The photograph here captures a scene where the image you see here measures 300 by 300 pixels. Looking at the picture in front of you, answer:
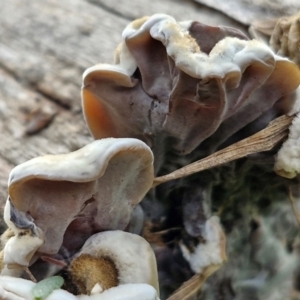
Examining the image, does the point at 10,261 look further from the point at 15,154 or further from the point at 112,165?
the point at 15,154

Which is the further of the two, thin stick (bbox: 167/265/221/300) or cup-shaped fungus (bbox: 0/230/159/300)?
thin stick (bbox: 167/265/221/300)

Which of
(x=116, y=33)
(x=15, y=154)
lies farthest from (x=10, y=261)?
(x=116, y=33)

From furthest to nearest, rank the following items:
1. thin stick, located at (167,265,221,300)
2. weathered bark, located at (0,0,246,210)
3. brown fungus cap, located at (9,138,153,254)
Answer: weathered bark, located at (0,0,246,210)
thin stick, located at (167,265,221,300)
brown fungus cap, located at (9,138,153,254)

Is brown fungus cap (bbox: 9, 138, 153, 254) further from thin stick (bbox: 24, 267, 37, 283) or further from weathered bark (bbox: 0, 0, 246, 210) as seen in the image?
weathered bark (bbox: 0, 0, 246, 210)

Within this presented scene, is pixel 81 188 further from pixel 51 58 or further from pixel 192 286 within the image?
pixel 51 58

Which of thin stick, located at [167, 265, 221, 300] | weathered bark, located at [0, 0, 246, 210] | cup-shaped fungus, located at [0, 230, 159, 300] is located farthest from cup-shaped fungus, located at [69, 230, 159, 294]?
weathered bark, located at [0, 0, 246, 210]

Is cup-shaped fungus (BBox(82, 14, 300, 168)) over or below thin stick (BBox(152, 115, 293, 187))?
over

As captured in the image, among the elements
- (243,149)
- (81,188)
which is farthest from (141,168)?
(243,149)

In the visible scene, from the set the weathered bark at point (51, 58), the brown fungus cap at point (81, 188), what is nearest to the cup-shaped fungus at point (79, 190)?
the brown fungus cap at point (81, 188)
